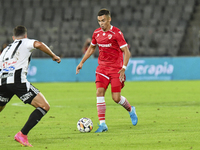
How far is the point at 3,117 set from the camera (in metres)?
9.65

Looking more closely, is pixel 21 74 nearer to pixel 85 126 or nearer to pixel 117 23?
pixel 85 126

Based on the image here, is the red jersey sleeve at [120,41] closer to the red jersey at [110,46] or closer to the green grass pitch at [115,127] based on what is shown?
the red jersey at [110,46]

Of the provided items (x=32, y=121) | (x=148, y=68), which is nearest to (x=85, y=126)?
(x=32, y=121)

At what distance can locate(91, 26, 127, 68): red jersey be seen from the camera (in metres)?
7.73

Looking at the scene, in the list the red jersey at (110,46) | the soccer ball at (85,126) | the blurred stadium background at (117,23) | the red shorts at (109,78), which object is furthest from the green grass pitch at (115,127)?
the blurred stadium background at (117,23)

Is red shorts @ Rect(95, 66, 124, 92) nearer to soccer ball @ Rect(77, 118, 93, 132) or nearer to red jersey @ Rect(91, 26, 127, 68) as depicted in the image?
red jersey @ Rect(91, 26, 127, 68)

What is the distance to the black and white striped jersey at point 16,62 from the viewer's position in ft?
20.4

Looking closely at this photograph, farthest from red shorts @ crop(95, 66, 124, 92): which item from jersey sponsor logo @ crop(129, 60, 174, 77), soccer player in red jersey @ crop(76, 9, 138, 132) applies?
jersey sponsor logo @ crop(129, 60, 174, 77)

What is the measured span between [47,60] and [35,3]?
9.41 m

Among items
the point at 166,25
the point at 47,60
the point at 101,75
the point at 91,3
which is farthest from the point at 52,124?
the point at 91,3

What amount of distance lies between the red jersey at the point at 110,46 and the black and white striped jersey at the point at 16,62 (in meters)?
1.90

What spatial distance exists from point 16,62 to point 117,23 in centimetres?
2129

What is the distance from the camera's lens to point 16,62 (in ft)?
20.5

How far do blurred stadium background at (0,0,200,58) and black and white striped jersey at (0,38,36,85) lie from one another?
17.4 m
